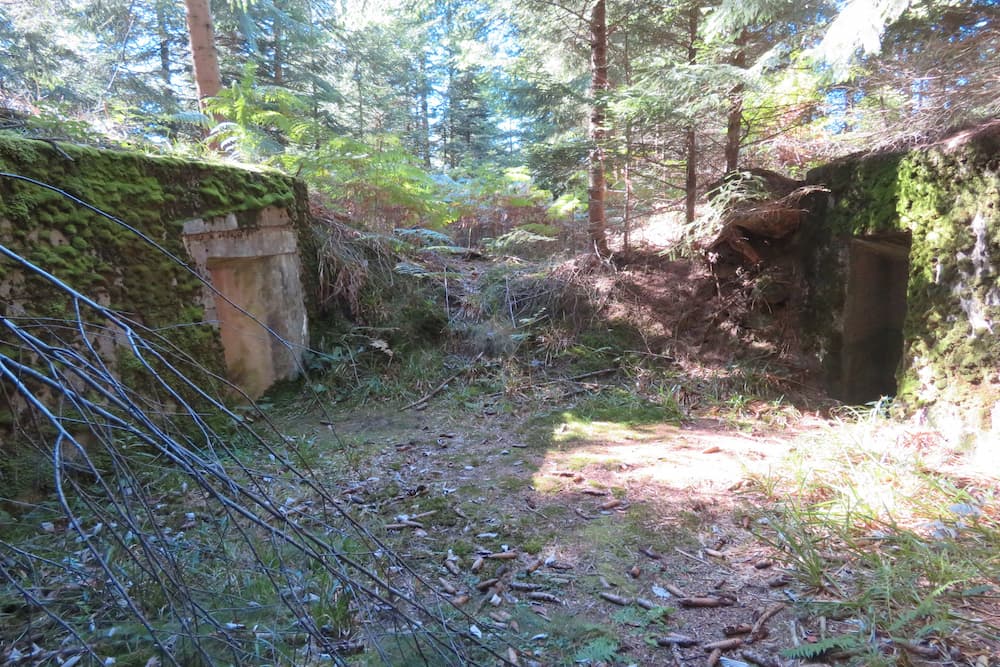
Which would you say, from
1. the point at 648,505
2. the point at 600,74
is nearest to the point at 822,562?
the point at 648,505

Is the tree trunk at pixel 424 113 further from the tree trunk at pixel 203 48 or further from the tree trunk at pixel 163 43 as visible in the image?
the tree trunk at pixel 203 48

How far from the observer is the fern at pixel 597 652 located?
2.15 meters

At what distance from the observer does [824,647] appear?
203 centimetres

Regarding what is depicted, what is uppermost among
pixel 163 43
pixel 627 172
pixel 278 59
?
pixel 163 43

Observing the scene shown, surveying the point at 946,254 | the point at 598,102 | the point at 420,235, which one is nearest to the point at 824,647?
the point at 946,254

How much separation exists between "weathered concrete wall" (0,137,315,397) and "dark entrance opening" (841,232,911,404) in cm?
568

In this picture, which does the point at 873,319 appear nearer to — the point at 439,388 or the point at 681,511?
the point at 681,511

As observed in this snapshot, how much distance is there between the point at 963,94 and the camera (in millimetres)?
4359

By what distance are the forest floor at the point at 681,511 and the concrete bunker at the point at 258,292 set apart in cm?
60

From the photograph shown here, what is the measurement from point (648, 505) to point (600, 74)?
217 inches

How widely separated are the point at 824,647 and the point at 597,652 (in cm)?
89

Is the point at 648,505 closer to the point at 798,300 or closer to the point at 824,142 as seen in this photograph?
the point at 798,300

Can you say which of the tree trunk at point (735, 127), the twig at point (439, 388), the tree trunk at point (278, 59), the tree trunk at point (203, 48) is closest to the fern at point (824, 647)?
the twig at point (439, 388)

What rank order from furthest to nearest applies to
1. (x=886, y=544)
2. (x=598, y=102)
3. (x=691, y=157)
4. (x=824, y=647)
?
(x=691, y=157) < (x=598, y=102) < (x=886, y=544) < (x=824, y=647)
